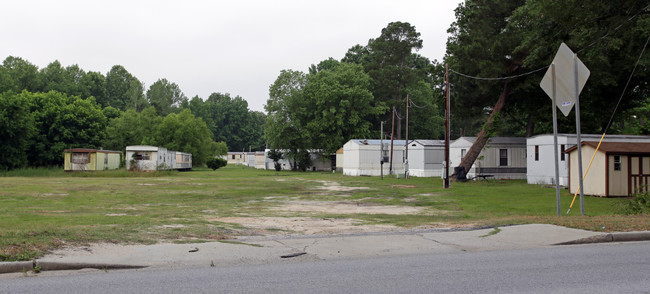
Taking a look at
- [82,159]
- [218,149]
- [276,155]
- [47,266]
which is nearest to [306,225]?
[47,266]

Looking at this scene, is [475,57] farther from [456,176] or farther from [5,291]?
[5,291]

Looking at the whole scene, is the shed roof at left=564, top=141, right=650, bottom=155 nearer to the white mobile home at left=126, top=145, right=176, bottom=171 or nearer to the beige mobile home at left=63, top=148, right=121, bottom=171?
the white mobile home at left=126, top=145, right=176, bottom=171

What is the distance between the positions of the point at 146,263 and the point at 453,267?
15.3 ft

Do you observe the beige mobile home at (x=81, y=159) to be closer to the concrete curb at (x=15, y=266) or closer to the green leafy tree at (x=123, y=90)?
the concrete curb at (x=15, y=266)

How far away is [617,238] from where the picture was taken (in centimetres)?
1062

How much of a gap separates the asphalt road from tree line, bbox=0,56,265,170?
55192mm

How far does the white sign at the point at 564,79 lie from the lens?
13.4 metres

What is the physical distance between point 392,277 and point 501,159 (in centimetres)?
3822

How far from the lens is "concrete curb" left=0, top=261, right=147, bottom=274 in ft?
25.1

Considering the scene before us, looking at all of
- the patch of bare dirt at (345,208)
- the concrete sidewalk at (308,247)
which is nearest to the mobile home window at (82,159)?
the patch of bare dirt at (345,208)

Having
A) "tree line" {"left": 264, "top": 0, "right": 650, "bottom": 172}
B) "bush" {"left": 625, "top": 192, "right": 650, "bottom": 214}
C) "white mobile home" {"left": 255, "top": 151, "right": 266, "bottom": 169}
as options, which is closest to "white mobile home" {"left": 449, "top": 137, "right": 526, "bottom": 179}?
"tree line" {"left": 264, "top": 0, "right": 650, "bottom": 172}

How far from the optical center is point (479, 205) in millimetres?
20578

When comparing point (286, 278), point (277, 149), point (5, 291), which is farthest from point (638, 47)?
point (277, 149)

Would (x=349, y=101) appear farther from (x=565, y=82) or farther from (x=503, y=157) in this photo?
(x=565, y=82)
